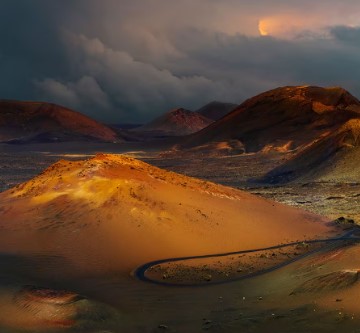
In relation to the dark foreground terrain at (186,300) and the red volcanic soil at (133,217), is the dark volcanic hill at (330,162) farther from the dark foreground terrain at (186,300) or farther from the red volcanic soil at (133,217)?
the dark foreground terrain at (186,300)

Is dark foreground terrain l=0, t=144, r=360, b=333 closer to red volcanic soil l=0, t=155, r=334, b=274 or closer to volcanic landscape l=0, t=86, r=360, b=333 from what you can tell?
volcanic landscape l=0, t=86, r=360, b=333

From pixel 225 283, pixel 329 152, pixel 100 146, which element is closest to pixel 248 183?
pixel 329 152

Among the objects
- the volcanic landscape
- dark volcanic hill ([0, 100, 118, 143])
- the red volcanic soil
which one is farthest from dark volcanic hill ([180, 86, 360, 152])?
the red volcanic soil

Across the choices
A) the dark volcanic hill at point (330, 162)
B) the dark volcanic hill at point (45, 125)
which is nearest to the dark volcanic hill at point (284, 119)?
the dark volcanic hill at point (330, 162)

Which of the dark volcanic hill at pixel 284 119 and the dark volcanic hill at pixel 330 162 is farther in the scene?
the dark volcanic hill at pixel 284 119

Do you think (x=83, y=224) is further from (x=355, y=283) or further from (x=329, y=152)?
(x=329, y=152)

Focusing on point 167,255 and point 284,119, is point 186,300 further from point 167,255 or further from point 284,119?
point 284,119

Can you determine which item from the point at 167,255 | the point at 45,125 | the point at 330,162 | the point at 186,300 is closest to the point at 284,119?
the point at 330,162
